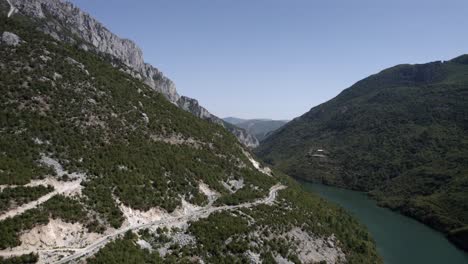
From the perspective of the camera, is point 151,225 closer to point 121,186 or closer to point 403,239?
point 121,186

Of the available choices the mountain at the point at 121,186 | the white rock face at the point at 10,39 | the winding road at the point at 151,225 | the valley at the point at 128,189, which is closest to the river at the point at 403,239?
the valley at the point at 128,189

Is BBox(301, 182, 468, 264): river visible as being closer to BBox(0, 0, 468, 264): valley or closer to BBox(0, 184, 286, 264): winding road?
BBox(0, 0, 468, 264): valley

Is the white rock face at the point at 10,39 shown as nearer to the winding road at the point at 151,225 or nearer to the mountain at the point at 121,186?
the mountain at the point at 121,186

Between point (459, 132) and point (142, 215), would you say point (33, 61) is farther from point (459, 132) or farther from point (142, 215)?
point (459, 132)

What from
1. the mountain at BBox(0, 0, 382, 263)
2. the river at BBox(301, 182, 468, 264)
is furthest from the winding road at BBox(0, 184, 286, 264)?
the river at BBox(301, 182, 468, 264)

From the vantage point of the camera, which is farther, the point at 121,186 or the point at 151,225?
the point at 121,186

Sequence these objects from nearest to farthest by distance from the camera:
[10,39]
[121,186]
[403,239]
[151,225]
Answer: [151,225], [121,186], [10,39], [403,239]


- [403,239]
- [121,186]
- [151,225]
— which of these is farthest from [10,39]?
[403,239]
